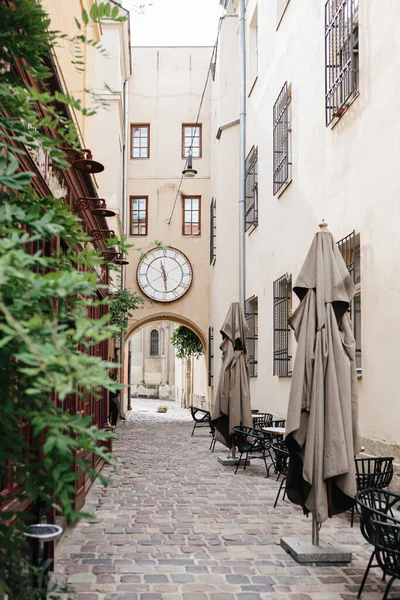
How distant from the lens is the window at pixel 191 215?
23.7m

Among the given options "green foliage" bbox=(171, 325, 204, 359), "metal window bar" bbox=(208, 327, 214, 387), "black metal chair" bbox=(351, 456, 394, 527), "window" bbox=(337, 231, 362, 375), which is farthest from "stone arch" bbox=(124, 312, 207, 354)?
"black metal chair" bbox=(351, 456, 394, 527)

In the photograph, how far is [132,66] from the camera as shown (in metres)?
24.5

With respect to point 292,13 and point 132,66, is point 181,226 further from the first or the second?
point 292,13

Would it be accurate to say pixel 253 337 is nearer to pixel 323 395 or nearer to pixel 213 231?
pixel 213 231

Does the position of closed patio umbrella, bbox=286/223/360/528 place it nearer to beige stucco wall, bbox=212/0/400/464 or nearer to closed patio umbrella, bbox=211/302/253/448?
beige stucco wall, bbox=212/0/400/464

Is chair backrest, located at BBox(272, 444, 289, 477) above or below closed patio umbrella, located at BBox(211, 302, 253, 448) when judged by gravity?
below

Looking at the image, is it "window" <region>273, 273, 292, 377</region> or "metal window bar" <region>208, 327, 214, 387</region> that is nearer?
"window" <region>273, 273, 292, 377</region>

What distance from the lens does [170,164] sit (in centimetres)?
2406

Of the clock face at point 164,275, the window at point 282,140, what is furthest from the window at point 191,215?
the window at point 282,140

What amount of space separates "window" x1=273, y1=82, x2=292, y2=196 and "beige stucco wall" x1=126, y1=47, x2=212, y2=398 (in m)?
8.96

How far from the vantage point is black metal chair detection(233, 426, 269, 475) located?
35.1 feet

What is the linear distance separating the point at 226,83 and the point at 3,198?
19.0 meters

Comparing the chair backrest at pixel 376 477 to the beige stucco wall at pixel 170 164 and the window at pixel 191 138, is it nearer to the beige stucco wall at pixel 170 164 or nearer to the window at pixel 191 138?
the beige stucco wall at pixel 170 164

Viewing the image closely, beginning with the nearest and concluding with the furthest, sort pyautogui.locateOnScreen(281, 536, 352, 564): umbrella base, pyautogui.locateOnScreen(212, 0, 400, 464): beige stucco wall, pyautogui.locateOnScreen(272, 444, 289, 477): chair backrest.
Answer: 1. pyautogui.locateOnScreen(281, 536, 352, 564): umbrella base
2. pyautogui.locateOnScreen(212, 0, 400, 464): beige stucco wall
3. pyautogui.locateOnScreen(272, 444, 289, 477): chair backrest
